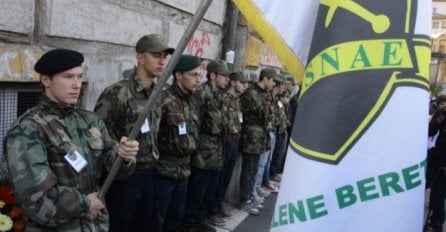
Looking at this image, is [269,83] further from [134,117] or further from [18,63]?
[18,63]

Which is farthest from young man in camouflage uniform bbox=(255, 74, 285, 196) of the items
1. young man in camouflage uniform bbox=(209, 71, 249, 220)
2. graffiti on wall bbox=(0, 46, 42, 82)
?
graffiti on wall bbox=(0, 46, 42, 82)

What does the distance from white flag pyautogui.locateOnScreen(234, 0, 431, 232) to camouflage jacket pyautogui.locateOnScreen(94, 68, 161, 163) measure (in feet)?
4.48

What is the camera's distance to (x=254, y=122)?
592 cm

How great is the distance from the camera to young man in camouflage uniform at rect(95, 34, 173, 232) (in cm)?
309

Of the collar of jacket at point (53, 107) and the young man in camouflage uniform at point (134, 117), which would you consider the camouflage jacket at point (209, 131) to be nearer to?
the young man in camouflage uniform at point (134, 117)

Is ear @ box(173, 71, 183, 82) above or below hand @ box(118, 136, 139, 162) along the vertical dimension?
above

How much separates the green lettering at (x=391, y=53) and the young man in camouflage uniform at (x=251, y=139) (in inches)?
152

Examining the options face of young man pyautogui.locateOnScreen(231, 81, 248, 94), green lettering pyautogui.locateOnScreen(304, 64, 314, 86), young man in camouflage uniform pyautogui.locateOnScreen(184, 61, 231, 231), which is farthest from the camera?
face of young man pyautogui.locateOnScreen(231, 81, 248, 94)

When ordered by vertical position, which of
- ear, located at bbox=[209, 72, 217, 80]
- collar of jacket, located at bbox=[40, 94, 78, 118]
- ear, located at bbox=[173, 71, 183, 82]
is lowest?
collar of jacket, located at bbox=[40, 94, 78, 118]

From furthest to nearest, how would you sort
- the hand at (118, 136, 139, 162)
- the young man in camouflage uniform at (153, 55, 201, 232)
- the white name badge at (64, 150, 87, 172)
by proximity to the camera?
the young man in camouflage uniform at (153, 55, 201, 232) → the hand at (118, 136, 139, 162) → the white name badge at (64, 150, 87, 172)

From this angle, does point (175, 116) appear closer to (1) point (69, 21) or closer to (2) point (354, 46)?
(1) point (69, 21)

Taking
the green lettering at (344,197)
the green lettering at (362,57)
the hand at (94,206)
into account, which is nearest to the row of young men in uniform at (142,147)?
the hand at (94,206)

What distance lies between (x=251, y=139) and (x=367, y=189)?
Answer: 3781 mm

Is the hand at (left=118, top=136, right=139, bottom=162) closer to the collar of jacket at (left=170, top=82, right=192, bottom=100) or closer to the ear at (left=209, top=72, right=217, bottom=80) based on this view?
the collar of jacket at (left=170, top=82, right=192, bottom=100)
